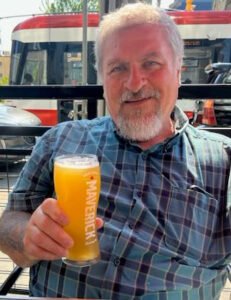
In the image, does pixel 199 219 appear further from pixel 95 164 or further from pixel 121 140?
pixel 95 164

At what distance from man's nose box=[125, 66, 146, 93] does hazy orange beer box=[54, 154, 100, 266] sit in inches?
18.4

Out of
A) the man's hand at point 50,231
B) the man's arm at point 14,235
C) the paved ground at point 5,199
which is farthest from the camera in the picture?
the paved ground at point 5,199

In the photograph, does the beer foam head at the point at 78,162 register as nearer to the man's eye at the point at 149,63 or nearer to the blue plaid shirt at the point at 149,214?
the blue plaid shirt at the point at 149,214

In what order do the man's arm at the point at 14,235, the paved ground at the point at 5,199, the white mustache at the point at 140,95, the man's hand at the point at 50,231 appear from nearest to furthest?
the man's hand at the point at 50,231 → the man's arm at the point at 14,235 → the white mustache at the point at 140,95 → the paved ground at the point at 5,199

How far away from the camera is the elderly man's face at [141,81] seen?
1.43 metres

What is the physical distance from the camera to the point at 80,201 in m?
0.96

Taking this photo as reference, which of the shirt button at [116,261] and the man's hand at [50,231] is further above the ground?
the man's hand at [50,231]

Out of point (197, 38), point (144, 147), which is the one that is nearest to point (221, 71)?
point (197, 38)

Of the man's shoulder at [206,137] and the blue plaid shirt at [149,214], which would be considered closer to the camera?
the blue plaid shirt at [149,214]

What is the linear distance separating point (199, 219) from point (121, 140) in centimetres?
37

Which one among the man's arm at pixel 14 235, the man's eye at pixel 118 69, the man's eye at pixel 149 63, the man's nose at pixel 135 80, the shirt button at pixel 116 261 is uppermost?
the man's eye at pixel 149 63

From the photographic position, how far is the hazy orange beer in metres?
0.96

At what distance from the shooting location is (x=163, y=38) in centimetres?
147

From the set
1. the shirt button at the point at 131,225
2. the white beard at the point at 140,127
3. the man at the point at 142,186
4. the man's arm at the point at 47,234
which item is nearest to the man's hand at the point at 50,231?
the man's arm at the point at 47,234
